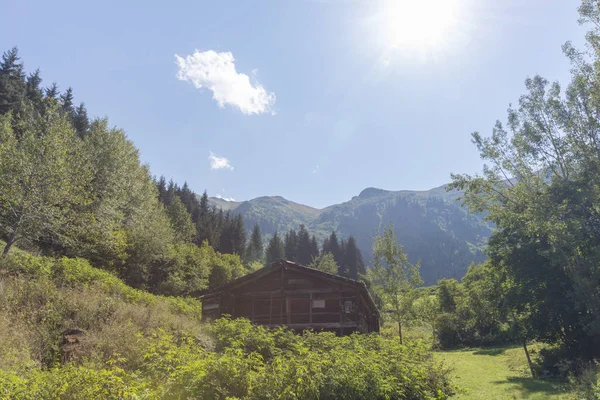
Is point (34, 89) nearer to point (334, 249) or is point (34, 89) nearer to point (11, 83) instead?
point (11, 83)

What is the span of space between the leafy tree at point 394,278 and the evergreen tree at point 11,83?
3899 cm

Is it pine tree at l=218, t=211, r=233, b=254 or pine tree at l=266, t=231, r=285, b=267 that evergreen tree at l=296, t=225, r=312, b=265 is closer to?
pine tree at l=266, t=231, r=285, b=267

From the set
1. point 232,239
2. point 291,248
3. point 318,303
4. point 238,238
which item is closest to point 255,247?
point 291,248

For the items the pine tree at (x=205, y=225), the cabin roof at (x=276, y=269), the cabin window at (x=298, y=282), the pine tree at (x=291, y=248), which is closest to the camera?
the cabin roof at (x=276, y=269)

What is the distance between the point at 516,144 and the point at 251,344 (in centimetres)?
2458

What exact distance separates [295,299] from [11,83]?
3943cm

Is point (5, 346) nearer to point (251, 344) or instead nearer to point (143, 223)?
point (251, 344)

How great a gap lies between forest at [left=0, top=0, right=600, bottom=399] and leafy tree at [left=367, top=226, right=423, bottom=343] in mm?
121

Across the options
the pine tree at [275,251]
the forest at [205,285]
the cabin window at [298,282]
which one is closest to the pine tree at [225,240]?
the pine tree at [275,251]

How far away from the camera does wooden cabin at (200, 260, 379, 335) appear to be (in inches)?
904

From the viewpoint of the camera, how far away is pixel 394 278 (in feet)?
95.6

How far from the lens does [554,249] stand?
18844mm

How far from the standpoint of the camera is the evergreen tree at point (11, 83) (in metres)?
35.6

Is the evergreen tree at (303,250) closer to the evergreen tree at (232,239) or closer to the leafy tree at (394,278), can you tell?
the evergreen tree at (232,239)
